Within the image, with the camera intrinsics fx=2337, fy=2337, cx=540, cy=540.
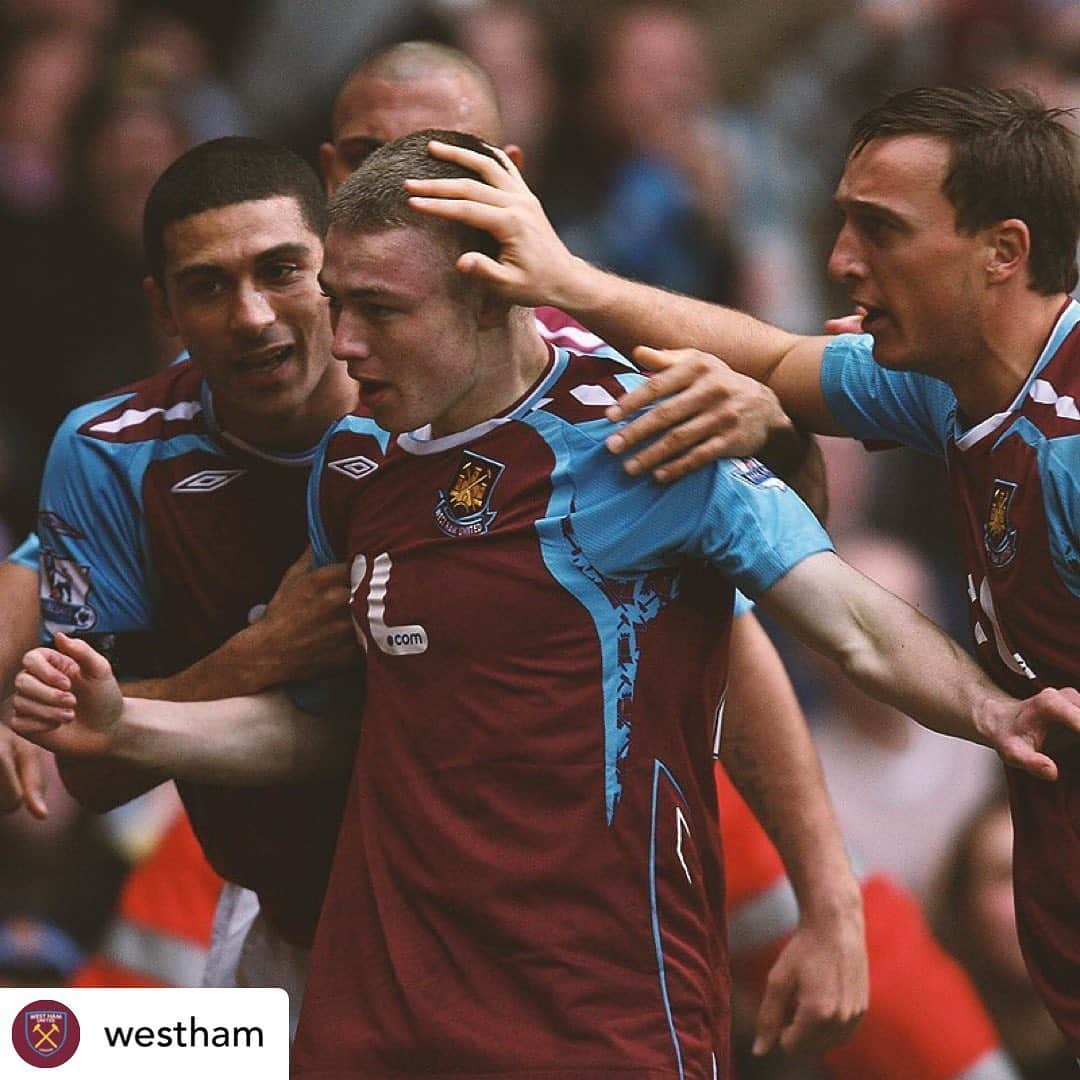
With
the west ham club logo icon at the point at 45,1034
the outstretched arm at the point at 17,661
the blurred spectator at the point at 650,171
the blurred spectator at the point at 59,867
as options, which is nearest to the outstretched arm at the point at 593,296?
the west ham club logo icon at the point at 45,1034

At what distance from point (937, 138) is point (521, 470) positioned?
73 cm

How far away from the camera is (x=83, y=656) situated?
10.7 feet

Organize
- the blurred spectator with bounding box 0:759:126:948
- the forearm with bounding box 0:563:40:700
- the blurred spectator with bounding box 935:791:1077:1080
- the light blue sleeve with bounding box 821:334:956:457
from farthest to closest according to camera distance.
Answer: the blurred spectator with bounding box 0:759:126:948 < the blurred spectator with bounding box 935:791:1077:1080 < the forearm with bounding box 0:563:40:700 < the light blue sleeve with bounding box 821:334:956:457

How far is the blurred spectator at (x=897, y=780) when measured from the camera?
6098 millimetres

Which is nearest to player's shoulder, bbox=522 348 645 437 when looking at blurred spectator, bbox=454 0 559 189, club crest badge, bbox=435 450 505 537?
club crest badge, bbox=435 450 505 537

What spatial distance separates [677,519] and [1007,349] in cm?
51

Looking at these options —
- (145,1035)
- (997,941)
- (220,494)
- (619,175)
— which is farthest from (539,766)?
(619,175)

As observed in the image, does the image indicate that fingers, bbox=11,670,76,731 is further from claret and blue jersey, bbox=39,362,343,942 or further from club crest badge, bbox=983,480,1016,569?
club crest badge, bbox=983,480,1016,569

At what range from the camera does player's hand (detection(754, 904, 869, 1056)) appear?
11.9ft

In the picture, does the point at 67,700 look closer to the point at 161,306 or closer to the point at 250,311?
the point at 250,311

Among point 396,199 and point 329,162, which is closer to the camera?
point 396,199

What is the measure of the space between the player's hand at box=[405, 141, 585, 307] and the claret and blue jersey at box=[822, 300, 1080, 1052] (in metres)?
0.60

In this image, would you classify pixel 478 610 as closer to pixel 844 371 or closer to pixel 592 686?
pixel 592 686

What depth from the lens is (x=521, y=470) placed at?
3.18 meters
